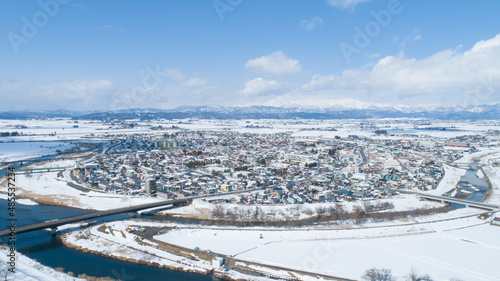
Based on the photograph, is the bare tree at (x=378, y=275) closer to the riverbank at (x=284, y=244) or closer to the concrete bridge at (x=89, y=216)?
the riverbank at (x=284, y=244)

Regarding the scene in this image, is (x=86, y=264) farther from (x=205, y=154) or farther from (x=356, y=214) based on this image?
(x=205, y=154)

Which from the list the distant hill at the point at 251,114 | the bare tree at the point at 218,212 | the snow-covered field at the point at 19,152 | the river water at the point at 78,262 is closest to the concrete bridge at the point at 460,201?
the bare tree at the point at 218,212

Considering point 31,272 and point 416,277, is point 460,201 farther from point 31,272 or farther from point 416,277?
point 31,272

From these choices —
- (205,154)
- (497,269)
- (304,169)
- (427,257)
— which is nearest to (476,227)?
(497,269)

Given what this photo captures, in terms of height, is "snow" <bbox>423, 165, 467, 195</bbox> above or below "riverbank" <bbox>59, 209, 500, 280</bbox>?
above

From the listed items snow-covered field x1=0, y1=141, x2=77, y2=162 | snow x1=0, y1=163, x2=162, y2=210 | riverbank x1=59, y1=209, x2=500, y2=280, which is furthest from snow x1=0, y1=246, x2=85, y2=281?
snow-covered field x1=0, y1=141, x2=77, y2=162

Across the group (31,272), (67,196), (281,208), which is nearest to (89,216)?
(31,272)

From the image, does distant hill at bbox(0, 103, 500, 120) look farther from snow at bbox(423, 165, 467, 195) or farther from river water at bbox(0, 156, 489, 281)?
river water at bbox(0, 156, 489, 281)
